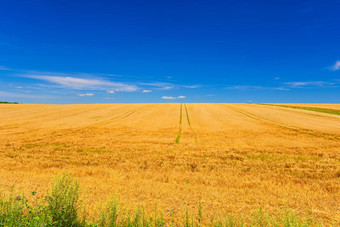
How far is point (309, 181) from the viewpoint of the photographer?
762 centimetres

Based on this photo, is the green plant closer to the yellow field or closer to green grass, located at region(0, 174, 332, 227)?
green grass, located at region(0, 174, 332, 227)

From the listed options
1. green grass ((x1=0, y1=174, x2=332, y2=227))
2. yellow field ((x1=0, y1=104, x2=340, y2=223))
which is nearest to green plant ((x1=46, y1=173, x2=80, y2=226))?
green grass ((x1=0, y1=174, x2=332, y2=227))

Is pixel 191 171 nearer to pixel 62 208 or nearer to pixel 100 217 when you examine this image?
pixel 100 217

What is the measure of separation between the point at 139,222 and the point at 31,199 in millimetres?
3672

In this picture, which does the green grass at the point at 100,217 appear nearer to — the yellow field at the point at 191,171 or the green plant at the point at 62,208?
the green plant at the point at 62,208

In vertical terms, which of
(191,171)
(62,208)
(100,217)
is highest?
(62,208)

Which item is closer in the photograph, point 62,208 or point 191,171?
point 62,208

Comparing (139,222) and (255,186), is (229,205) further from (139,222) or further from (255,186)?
(139,222)

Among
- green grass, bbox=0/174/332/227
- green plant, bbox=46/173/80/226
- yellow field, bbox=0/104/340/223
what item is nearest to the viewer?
green grass, bbox=0/174/332/227

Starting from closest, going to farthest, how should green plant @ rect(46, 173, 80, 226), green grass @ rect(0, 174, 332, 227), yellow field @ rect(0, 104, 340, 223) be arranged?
green grass @ rect(0, 174, 332, 227) → green plant @ rect(46, 173, 80, 226) → yellow field @ rect(0, 104, 340, 223)

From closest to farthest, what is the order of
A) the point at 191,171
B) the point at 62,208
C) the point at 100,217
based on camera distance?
the point at 100,217 → the point at 62,208 → the point at 191,171

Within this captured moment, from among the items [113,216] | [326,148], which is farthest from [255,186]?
[326,148]

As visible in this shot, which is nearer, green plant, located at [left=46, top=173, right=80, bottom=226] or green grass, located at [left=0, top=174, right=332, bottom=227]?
green grass, located at [left=0, top=174, right=332, bottom=227]

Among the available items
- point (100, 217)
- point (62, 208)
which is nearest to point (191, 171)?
point (100, 217)
